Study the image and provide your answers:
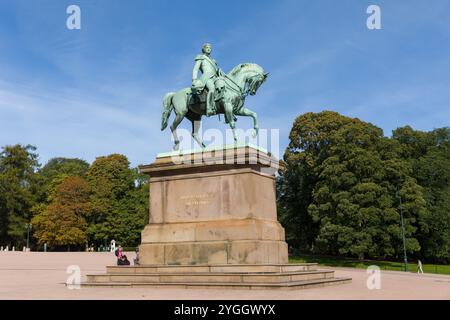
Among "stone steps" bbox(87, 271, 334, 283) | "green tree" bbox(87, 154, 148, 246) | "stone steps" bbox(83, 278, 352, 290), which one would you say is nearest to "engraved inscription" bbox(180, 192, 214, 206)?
"stone steps" bbox(87, 271, 334, 283)

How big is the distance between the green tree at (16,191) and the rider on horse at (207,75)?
6545cm

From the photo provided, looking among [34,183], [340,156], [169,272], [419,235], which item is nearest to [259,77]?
[169,272]

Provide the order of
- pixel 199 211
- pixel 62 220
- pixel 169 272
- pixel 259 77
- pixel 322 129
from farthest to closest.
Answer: pixel 62 220
pixel 322 129
pixel 259 77
pixel 199 211
pixel 169 272

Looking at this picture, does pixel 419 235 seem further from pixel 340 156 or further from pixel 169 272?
pixel 169 272

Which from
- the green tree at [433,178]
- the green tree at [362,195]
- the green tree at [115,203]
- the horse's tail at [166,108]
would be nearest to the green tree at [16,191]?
the green tree at [115,203]

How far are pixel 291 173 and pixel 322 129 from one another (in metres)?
6.26

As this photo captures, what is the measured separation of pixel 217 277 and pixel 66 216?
193ft

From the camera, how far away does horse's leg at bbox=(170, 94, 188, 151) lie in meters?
18.5

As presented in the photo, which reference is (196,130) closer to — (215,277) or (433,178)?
(215,277)

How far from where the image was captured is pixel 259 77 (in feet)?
60.6

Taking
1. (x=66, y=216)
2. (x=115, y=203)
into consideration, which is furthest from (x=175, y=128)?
(x=115, y=203)

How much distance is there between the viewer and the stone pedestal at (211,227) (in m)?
14.7

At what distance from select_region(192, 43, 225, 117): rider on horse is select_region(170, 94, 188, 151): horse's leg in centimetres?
72

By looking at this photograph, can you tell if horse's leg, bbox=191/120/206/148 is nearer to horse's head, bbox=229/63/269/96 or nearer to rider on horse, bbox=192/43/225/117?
rider on horse, bbox=192/43/225/117
